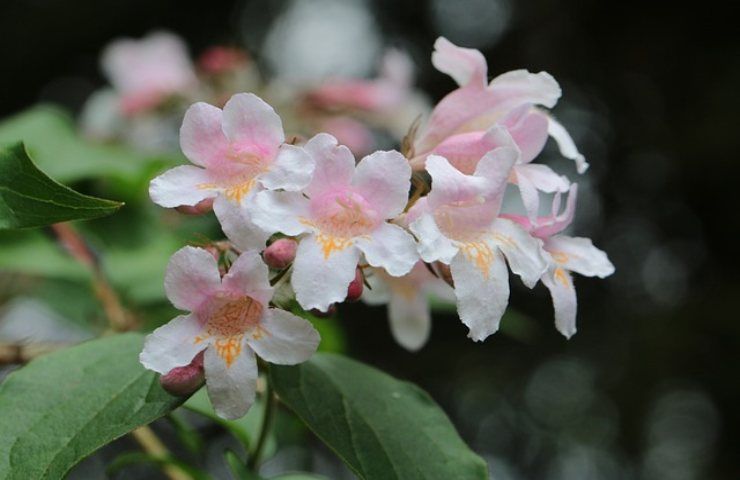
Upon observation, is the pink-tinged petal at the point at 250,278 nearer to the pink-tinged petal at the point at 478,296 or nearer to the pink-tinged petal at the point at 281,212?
the pink-tinged petal at the point at 281,212

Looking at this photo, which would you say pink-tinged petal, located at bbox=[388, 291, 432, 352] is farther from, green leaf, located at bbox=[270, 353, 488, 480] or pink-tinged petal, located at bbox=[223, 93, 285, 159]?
pink-tinged petal, located at bbox=[223, 93, 285, 159]

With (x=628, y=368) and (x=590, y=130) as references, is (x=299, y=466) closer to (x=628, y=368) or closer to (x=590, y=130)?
(x=628, y=368)

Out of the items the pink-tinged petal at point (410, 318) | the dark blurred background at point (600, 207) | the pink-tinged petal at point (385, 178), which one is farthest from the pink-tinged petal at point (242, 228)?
the dark blurred background at point (600, 207)

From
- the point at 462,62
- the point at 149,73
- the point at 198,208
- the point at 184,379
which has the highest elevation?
the point at 462,62

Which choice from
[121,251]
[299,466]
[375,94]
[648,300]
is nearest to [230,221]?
[121,251]

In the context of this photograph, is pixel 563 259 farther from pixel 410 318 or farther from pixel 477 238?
pixel 410 318

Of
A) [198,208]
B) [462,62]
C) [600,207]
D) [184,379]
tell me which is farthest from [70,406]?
[600,207]
